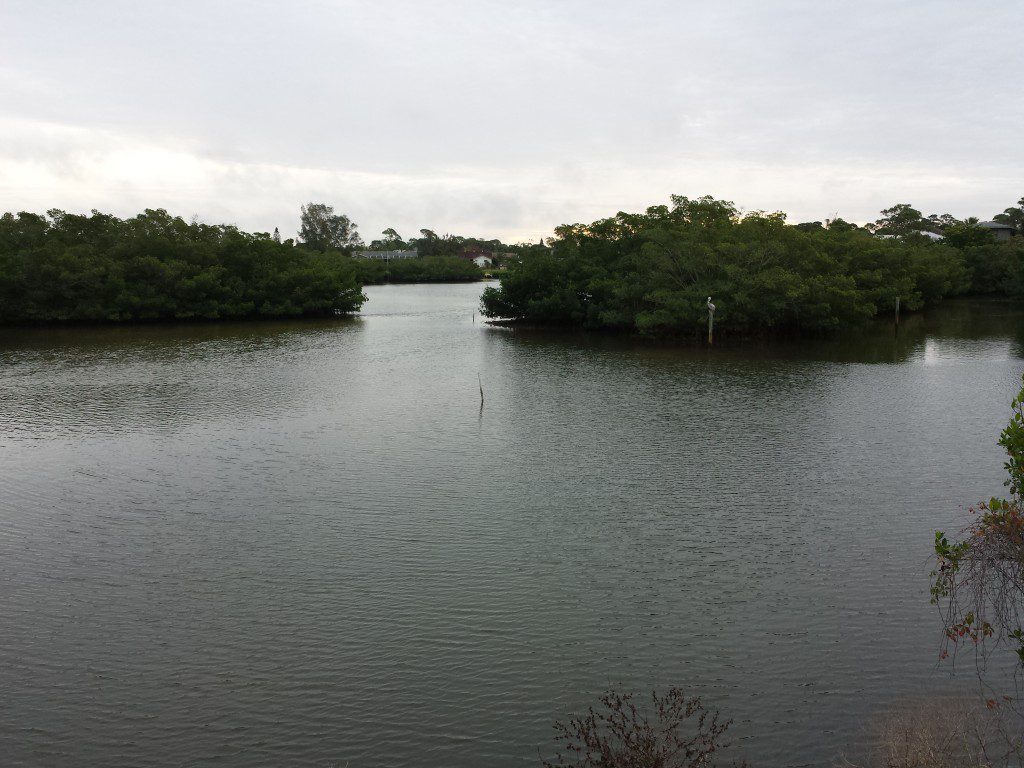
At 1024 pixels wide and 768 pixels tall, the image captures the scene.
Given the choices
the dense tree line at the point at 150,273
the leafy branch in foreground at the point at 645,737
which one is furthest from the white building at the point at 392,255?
the leafy branch in foreground at the point at 645,737

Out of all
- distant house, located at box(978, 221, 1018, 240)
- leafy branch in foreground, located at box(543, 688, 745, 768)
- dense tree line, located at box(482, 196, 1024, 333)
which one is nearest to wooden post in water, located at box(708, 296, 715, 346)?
dense tree line, located at box(482, 196, 1024, 333)

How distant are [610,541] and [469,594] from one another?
3348 millimetres

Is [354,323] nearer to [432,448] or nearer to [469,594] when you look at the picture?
[432,448]

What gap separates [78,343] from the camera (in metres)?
48.0

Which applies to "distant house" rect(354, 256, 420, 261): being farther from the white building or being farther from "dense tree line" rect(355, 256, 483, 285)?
"dense tree line" rect(355, 256, 483, 285)

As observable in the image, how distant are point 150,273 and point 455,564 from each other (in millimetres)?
55439

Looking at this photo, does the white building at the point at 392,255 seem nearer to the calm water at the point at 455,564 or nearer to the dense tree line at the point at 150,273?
the dense tree line at the point at 150,273

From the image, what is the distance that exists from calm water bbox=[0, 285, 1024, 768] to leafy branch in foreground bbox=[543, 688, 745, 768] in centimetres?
37

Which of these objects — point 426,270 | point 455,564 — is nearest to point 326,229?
point 426,270

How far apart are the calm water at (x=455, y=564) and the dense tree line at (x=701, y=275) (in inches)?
622

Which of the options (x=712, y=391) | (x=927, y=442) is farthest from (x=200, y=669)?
(x=712, y=391)

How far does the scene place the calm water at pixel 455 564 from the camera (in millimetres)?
9156

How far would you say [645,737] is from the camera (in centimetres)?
818

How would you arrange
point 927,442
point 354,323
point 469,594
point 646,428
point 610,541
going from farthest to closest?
point 354,323 < point 646,428 < point 927,442 < point 610,541 < point 469,594
